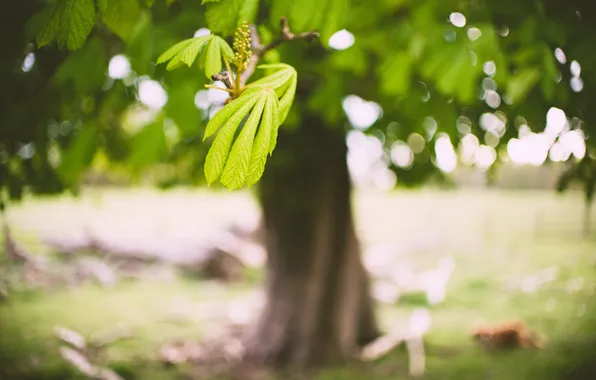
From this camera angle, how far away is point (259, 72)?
3.65 feet

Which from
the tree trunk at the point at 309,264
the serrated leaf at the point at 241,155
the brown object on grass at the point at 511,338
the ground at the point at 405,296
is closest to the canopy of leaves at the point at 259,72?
the serrated leaf at the point at 241,155

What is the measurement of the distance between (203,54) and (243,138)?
9.3 inches

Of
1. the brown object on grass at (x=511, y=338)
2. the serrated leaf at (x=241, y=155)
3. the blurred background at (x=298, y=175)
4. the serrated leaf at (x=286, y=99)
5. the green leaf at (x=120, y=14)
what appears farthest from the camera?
the brown object on grass at (x=511, y=338)

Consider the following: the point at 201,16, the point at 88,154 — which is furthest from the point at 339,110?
the point at 88,154

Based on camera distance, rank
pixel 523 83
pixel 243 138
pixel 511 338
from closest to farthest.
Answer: pixel 243 138, pixel 523 83, pixel 511 338

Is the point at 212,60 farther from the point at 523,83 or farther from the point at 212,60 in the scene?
the point at 523,83

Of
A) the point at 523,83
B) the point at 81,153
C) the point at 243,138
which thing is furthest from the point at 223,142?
the point at 523,83

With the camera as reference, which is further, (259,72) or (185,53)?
(259,72)

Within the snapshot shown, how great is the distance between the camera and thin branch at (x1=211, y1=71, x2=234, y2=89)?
0.79 metres

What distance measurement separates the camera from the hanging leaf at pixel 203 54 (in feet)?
2.52

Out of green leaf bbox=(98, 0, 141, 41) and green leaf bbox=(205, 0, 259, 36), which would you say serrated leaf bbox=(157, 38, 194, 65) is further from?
green leaf bbox=(98, 0, 141, 41)

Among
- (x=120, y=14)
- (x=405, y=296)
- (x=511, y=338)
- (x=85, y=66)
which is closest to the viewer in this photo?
(x=120, y=14)

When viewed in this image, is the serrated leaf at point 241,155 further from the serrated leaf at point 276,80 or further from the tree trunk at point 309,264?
the tree trunk at point 309,264

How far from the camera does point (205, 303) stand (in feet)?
24.9
